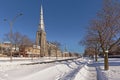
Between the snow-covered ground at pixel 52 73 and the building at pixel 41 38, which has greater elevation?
the building at pixel 41 38

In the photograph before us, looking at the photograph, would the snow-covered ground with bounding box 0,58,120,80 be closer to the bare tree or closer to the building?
the bare tree

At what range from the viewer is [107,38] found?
96.7ft

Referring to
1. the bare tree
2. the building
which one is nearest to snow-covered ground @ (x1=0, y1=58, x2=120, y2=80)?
the bare tree

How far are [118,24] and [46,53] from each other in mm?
148830

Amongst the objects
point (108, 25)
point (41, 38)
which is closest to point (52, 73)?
point (108, 25)

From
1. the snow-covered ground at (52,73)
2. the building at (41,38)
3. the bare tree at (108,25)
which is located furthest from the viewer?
the building at (41,38)

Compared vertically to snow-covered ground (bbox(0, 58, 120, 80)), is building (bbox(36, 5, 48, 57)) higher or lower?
higher

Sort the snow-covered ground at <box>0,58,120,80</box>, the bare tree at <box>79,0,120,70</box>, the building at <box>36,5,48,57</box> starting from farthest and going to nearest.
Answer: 1. the building at <box>36,5,48,57</box>
2. the bare tree at <box>79,0,120,70</box>
3. the snow-covered ground at <box>0,58,120,80</box>

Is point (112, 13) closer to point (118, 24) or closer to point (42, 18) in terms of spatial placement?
point (118, 24)

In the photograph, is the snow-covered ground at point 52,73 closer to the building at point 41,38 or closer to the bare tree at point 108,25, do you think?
the bare tree at point 108,25

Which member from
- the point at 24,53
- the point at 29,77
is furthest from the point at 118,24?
the point at 24,53

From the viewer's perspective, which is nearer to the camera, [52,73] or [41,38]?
[52,73]

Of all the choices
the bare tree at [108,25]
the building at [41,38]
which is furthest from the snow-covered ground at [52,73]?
the building at [41,38]

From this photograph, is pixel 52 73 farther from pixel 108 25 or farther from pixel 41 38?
pixel 41 38
